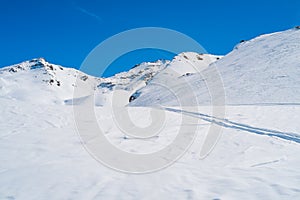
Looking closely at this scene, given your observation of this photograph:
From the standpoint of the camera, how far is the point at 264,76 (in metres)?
30.3

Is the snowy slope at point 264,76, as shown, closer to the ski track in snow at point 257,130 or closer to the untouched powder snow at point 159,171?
the untouched powder snow at point 159,171

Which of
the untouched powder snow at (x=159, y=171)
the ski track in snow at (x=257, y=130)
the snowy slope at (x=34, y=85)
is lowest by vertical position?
the untouched powder snow at (x=159, y=171)

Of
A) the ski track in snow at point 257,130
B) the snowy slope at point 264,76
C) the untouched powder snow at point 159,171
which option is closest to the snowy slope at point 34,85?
the snowy slope at point 264,76

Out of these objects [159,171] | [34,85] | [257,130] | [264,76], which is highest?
[34,85]

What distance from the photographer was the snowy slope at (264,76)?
74.2ft

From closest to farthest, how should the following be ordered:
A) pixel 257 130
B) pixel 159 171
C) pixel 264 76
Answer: pixel 159 171, pixel 257 130, pixel 264 76

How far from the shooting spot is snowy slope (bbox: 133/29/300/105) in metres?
22.6

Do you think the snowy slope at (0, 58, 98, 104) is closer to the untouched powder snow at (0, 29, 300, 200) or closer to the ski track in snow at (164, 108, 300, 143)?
the untouched powder snow at (0, 29, 300, 200)

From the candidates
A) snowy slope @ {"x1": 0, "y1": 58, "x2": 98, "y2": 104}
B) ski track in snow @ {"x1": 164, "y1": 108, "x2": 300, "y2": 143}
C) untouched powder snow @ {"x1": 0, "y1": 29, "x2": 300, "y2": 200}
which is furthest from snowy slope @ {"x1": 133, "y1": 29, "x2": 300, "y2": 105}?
snowy slope @ {"x1": 0, "y1": 58, "x2": 98, "y2": 104}

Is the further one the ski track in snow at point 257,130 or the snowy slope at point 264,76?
the snowy slope at point 264,76

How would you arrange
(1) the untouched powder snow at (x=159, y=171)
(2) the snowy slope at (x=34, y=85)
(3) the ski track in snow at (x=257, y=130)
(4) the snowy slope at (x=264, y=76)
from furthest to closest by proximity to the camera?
(2) the snowy slope at (x=34, y=85) < (4) the snowy slope at (x=264, y=76) < (3) the ski track in snow at (x=257, y=130) < (1) the untouched powder snow at (x=159, y=171)

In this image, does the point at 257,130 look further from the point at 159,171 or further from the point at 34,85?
the point at 34,85

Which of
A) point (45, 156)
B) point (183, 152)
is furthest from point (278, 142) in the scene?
point (45, 156)

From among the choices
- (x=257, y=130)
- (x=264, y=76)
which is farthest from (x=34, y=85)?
(x=257, y=130)
